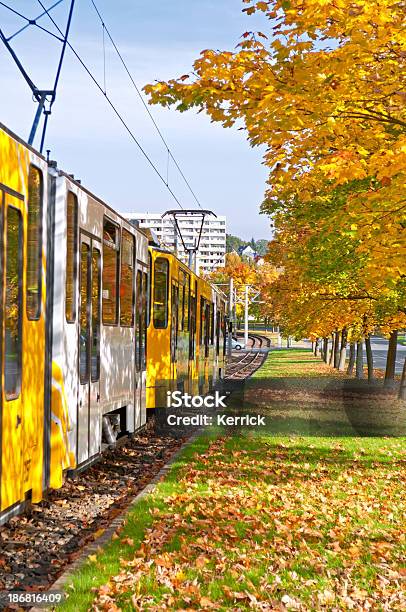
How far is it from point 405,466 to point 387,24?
697 centimetres

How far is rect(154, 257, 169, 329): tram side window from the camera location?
52.6ft

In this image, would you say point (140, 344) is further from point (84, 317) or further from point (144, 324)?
point (84, 317)

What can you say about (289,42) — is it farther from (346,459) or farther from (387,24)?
(346,459)

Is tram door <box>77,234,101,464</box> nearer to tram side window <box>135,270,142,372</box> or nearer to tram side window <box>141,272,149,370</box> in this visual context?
tram side window <box>135,270,142,372</box>

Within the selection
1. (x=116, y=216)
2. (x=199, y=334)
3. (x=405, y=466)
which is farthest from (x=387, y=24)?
(x=199, y=334)

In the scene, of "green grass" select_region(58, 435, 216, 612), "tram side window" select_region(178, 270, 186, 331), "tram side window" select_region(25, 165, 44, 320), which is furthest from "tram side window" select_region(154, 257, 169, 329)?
"tram side window" select_region(25, 165, 44, 320)

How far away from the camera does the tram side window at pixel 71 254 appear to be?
8992mm

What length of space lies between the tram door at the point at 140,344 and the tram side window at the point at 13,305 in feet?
20.6

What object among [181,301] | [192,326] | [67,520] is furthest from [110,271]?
[192,326]

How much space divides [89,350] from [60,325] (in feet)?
4.71

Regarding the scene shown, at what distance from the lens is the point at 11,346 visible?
7055 millimetres

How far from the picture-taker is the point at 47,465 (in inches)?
325

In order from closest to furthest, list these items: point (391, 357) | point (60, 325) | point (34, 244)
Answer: point (34, 244)
point (60, 325)
point (391, 357)

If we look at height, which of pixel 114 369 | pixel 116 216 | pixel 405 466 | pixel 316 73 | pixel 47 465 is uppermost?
pixel 316 73
